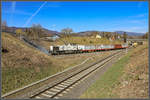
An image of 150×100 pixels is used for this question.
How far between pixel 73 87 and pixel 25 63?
1007 cm

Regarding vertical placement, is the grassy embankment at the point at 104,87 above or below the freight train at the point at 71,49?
below

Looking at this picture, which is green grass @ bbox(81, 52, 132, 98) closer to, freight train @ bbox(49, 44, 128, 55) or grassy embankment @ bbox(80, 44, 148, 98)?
grassy embankment @ bbox(80, 44, 148, 98)

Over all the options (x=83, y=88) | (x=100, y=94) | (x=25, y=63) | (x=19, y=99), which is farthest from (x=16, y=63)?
(x=100, y=94)

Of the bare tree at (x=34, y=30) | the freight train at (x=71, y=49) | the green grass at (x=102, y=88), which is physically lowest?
the green grass at (x=102, y=88)

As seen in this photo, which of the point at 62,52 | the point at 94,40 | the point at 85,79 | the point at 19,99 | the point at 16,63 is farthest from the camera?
the point at 94,40

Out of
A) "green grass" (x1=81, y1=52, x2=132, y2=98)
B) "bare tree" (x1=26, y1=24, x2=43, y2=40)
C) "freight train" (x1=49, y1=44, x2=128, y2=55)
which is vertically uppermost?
"bare tree" (x1=26, y1=24, x2=43, y2=40)

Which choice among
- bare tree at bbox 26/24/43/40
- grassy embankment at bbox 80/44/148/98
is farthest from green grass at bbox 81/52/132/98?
bare tree at bbox 26/24/43/40

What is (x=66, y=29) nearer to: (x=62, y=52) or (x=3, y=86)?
(x=62, y=52)

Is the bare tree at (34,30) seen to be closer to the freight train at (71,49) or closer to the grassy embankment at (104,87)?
the freight train at (71,49)

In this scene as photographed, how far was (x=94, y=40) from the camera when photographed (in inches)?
4126

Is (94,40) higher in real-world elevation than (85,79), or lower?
higher

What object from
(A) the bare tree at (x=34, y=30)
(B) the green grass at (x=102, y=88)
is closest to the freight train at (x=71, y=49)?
(B) the green grass at (x=102, y=88)

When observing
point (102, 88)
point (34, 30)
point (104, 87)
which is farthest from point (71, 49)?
point (34, 30)

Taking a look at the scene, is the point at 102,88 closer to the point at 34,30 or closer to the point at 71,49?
the point at 71,49
